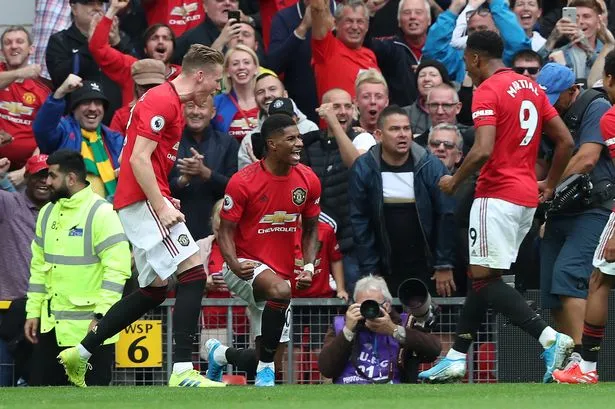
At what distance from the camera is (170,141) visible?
11.2 m

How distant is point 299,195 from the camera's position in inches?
467

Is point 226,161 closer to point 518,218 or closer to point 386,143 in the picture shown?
point 386,143

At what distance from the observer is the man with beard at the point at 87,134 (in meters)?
14.4

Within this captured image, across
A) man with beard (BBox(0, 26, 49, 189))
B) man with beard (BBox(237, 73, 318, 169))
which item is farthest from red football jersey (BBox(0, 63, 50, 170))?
man with beard (BBox(237, 73, 318, 169))

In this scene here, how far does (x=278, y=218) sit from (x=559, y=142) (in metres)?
2.23

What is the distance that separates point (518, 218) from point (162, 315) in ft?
11.2

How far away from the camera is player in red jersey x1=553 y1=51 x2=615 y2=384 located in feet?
35.3

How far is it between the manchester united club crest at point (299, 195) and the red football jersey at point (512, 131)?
1367mm

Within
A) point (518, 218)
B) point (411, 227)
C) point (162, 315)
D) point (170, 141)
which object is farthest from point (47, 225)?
point (518, 218)

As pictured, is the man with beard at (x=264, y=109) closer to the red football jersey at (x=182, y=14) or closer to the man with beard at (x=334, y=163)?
the man with beard at (x=334, y=163)

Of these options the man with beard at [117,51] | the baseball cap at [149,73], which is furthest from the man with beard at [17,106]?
the baseball cap at [149,73]

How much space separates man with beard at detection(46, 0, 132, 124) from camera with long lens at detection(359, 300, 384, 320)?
16.7 feet

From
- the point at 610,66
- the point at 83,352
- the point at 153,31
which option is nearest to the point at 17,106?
the point at 153,31

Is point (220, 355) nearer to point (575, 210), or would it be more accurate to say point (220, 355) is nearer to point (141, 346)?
point (141, 346)
